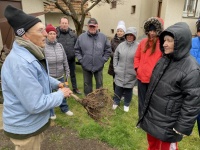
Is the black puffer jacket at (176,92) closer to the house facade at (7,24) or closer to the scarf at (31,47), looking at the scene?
the scarf at (31,47)

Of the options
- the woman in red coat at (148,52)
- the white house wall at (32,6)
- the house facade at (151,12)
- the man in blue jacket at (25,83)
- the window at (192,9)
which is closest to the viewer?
the man in blue jacket at (25,83)

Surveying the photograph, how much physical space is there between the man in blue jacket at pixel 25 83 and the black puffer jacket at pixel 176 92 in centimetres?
112

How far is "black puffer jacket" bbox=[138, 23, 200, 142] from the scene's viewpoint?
6.83 feet

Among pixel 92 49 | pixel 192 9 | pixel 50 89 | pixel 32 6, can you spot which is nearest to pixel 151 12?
pixel 192 9

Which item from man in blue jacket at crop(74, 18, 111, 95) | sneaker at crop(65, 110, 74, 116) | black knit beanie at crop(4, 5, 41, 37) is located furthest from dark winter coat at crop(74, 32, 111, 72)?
black knit beanie at crop(4, 5, 41, 37)

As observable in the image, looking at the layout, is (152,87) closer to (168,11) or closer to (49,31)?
(49,31)

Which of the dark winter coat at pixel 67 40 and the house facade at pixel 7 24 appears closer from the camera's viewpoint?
the dark winter coat at pixel 67 40

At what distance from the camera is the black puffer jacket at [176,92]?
6.83ft

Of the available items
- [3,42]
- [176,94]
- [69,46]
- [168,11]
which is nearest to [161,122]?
[176,94]

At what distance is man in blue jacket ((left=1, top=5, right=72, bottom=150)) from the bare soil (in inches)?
50.2

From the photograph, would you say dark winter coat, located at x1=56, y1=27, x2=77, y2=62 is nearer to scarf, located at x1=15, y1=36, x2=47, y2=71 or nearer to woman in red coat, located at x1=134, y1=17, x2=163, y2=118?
woman in red coat, located at x1=134, y1=17, x2=163, y2=118

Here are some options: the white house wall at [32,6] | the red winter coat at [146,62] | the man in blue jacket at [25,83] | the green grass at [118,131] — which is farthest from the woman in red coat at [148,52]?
the white house wall at [32,6]

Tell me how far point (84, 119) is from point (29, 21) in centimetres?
278

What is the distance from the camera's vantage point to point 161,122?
233cm
